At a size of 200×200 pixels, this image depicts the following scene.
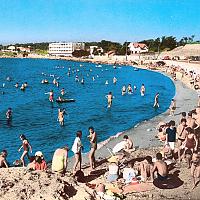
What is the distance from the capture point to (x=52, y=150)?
66.9 ft

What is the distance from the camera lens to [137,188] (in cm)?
1145

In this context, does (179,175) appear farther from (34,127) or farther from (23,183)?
(34,127)

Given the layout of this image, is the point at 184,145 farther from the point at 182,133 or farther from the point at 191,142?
the point at 182,133

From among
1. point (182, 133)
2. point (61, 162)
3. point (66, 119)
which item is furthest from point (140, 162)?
point (66, 119)

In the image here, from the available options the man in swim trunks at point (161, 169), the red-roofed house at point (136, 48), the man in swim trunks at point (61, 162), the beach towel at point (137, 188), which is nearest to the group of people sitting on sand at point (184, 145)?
the man in swim trunks at point (161, 169)

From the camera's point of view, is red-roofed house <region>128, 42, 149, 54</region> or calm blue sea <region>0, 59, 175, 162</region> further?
red-roofed house <region>128, 42, 149, 54</region>

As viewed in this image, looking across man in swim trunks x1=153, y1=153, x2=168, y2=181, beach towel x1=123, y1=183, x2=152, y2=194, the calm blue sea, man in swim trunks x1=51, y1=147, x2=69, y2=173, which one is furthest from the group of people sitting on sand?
the calm blue sea

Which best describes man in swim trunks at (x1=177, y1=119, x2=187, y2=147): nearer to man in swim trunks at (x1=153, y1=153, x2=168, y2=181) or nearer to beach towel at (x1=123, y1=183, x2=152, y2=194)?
man in swim trunks at (x1=153, y1=153, x2=168, y2=181)

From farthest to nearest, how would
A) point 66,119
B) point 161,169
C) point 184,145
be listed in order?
point 66,119 < point 184,145 < point 161,169

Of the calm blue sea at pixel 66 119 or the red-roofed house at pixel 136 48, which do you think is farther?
the red-roofed house at pixel 136 48

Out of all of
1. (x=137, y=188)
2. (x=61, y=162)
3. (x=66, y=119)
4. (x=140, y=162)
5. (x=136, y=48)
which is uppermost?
(x=136, y=48)

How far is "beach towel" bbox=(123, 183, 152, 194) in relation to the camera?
11305 mm

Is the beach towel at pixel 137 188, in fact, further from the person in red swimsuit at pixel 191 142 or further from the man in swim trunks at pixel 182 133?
the man in swim trunks at pixel 182 133

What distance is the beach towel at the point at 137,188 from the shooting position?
1130 cm
